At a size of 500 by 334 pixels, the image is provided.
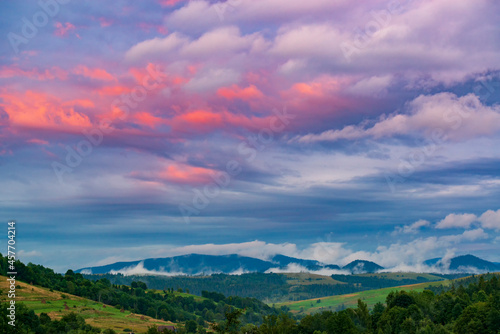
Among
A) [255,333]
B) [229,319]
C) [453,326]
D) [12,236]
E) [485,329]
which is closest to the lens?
[12,236]

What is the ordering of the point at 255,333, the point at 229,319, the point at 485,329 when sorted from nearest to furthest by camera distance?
the point at 229,319 → the point at 255,333 → the point at 485,329

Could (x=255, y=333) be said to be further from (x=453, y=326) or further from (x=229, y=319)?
(x=453, y=326)

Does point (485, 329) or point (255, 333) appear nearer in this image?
point (255, 333)

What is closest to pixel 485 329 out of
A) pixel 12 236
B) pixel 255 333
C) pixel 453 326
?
pixel 453 326

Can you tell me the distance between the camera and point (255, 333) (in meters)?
172

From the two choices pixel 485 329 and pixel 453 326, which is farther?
pixel 453 326

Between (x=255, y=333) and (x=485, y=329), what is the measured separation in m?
86.7

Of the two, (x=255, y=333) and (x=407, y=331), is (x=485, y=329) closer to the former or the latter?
(x=407, y=331)

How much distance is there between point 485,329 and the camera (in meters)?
183

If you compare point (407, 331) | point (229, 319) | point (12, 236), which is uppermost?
point (12, 236)

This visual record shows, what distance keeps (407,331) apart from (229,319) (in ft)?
328

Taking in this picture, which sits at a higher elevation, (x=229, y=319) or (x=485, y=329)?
(x=229, y=319)

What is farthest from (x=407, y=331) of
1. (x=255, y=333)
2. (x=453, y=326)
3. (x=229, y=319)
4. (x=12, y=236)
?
(x=12, y=236)

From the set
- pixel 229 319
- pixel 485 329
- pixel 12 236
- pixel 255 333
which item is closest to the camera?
pixel 12 236
